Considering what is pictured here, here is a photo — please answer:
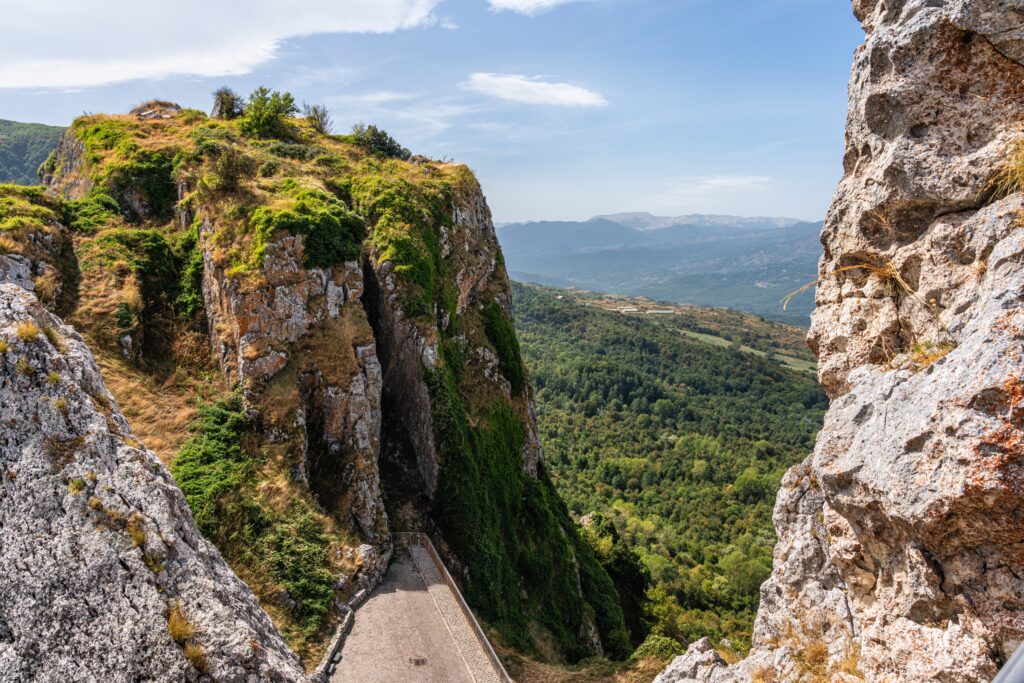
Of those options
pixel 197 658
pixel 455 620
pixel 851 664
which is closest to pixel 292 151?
pixel 455 620

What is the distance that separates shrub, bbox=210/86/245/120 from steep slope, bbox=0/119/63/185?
105m

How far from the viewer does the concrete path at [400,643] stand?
53.8 ft

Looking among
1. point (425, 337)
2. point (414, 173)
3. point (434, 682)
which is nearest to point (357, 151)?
point (414, 173)

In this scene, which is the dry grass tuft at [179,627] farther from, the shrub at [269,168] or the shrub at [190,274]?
the shrub at [269,168]

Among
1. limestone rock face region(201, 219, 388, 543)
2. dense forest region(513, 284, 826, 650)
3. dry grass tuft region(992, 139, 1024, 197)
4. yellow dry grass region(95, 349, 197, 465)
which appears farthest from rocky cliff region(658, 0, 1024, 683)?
dense forest region(513, 284, 826, 650)

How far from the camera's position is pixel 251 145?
112 feet

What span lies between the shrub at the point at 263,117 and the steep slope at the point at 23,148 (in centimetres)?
10912

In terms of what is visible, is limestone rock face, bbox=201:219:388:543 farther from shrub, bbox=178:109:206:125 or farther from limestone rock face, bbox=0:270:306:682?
shrub, bbox=178:109:206:125

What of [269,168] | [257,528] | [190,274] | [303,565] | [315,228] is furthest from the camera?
[269,168]

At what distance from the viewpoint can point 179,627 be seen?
32.8 feet

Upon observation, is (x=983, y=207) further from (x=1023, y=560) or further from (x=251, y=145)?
(x=251, y=145)

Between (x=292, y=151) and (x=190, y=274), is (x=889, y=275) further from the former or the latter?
(x=292, y=151)

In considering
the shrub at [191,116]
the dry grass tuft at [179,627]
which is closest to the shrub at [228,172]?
the shrub at [191,116]

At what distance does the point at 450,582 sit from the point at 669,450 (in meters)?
88.7
